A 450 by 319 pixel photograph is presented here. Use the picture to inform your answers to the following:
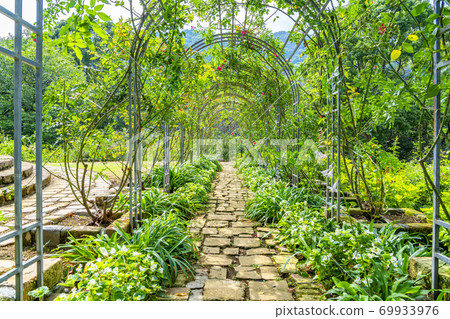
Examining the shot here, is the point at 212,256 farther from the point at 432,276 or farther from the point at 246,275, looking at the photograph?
the point at 432,276

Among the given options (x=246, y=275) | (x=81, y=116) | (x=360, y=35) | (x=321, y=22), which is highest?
(x=321, y=22)

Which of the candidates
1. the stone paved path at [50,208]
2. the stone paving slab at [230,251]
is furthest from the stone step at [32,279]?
the stone paving slab at [230,251]

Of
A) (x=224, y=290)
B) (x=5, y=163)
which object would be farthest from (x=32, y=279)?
(x=5, y=163)

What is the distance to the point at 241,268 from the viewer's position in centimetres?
246

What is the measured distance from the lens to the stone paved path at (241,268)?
6.57 feet

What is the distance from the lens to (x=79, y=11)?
4.60 ft

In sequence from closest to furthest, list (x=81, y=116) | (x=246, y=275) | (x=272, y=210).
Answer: (x=246, y=275), (x=81, y=116), (x=272, y=210)

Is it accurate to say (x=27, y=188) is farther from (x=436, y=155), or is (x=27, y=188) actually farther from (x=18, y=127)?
(x=436, y=155)

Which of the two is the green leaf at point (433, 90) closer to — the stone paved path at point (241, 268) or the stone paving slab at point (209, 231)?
the stone paved path at point (241, 268)

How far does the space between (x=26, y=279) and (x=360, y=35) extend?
2.92 m

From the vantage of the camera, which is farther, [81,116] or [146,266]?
[81,116]
